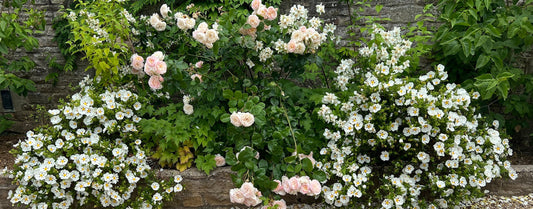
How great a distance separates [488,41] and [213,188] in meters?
2.42

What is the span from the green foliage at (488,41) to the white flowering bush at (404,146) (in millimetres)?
269

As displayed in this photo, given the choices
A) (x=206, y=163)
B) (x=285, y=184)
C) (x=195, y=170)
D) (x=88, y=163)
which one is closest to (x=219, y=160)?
(x=206, y=163)

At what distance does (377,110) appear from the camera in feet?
8.37

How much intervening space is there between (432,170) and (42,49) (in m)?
4.14

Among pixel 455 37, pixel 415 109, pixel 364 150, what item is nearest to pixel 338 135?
pixel 364 150

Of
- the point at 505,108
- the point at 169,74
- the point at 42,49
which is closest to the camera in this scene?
the point at 169,74

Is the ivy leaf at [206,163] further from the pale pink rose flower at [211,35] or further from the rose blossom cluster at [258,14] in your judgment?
the rose blossom cluster at [258,14]

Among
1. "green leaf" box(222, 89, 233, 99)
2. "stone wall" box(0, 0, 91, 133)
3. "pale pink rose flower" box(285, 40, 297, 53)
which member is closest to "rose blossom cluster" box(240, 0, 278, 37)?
"pale pink rose flower" box(285, 40, 297, 53)

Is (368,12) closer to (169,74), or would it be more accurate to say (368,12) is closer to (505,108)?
(505,108)

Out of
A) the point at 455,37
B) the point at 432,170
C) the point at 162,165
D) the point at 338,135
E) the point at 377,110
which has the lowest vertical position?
the point at 162,165

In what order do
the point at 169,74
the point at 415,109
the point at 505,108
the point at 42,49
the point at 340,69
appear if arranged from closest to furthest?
the point at 415,109 → the point at 169,74 → the point at 340,69 → the point at 505,108 → the point at 42,49

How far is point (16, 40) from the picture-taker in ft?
11.1

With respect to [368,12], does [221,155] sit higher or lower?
lower

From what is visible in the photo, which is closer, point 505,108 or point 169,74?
point 169,74
